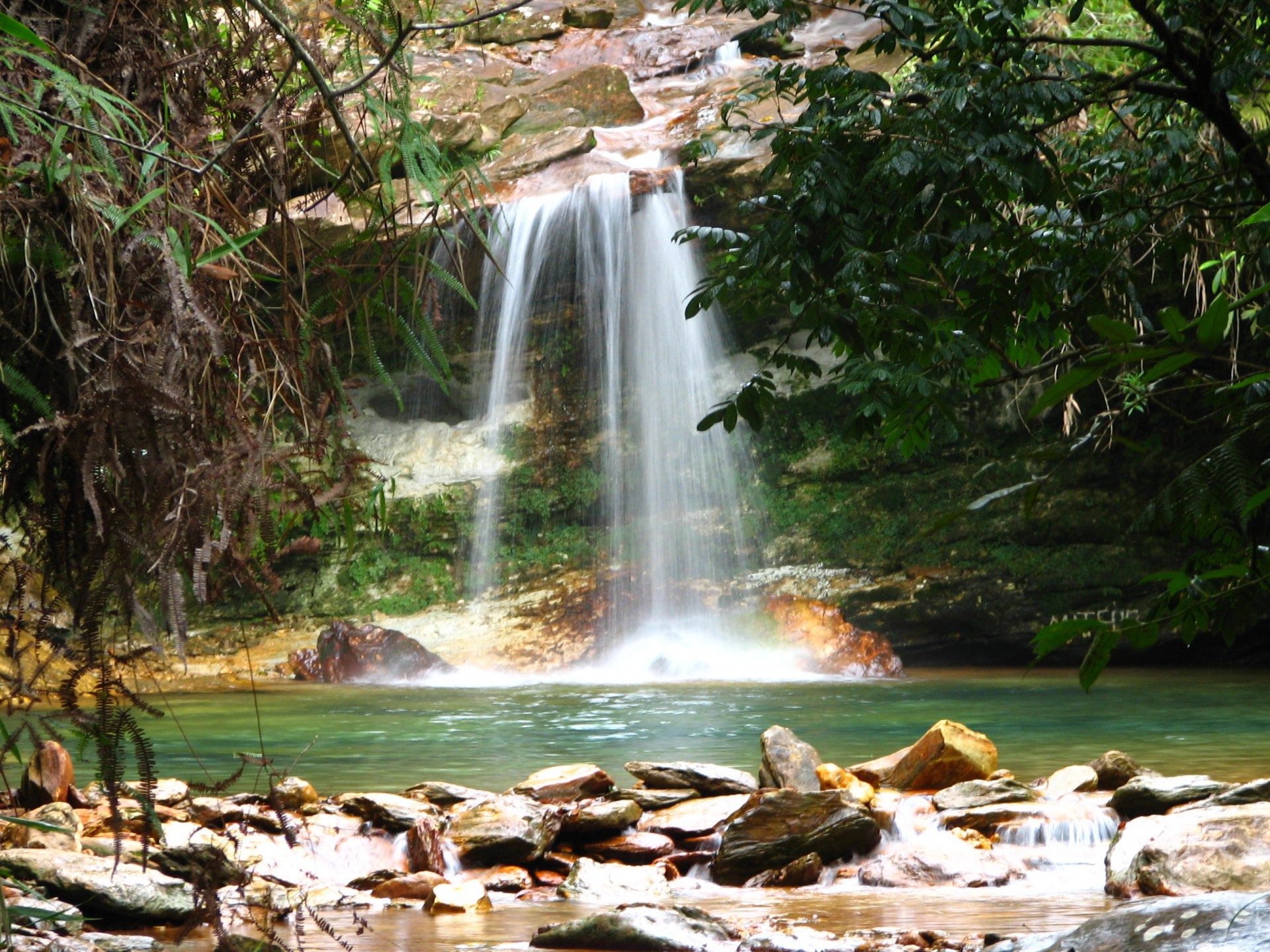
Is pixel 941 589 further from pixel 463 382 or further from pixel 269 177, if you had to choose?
pixel 269 177

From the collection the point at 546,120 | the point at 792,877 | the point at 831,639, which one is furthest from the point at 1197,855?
the point at 546,120

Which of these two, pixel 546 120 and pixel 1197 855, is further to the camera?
pixel 546 120

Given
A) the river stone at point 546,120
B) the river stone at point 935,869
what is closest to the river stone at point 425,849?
the river stone at point 935,869

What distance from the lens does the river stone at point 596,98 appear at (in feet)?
52.4

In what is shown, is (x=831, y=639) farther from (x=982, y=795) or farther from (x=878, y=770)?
(x=982, y=795)

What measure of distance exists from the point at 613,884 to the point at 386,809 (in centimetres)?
119

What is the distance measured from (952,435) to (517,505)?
14.4m

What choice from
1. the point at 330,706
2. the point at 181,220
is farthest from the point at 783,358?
the point at 330,706

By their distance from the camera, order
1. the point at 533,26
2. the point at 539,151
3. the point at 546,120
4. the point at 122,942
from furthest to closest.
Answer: the point at 533,26
the point at 546,120
the point at 539,151
the point at 122,942

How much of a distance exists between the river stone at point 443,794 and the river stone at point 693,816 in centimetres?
91

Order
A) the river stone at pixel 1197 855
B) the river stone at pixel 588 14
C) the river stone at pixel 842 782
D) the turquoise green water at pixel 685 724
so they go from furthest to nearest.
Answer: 1. the river stone at pixel 588 14
2. the turquoise green water at pixel 685 724
3. the river stone at pixel 842 782
4. the river stone at pixel 1197 855

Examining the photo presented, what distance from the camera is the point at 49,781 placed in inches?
188

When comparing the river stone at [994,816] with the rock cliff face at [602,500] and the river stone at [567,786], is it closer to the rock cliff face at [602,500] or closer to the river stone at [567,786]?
the river stone at [567,786]

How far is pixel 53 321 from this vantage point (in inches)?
57.9
